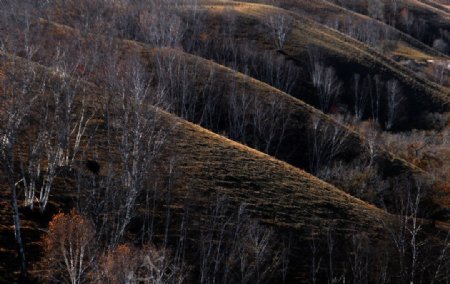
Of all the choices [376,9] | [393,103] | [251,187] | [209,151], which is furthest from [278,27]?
[376,9]

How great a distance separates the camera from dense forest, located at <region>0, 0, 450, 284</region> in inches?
1109

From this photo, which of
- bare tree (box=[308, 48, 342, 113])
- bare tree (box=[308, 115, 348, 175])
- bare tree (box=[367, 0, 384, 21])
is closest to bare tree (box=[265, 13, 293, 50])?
bare tree (box=[308, 48, 342, 113])

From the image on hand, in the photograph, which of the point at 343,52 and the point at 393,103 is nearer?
the point at 393,103

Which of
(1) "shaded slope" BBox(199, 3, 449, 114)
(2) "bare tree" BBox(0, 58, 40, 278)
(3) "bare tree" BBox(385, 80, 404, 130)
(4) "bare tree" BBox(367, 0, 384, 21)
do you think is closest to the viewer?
(2) "bare tree" BBox(0, 58, 40, 278)

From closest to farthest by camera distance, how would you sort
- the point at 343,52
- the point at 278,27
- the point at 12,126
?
the point at 12,126 < the point at 278,27 < the point at 343,52

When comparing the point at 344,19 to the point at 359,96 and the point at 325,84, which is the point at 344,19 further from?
the point at 325,84

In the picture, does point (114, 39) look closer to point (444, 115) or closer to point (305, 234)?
point (305, 234)

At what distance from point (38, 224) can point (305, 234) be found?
20663 millimetres

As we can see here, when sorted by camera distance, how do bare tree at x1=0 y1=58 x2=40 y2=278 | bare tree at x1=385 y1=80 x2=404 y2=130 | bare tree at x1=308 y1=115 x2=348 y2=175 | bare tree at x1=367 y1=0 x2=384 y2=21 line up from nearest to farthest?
1. bare tree at x1=0 y1=58 x2=40 y2=278
2. bare tree at x1=308 y1=115 x2=348 y2=175
3. bare tree at x1=385 y1=80 x2=404 y2=130
4. bare tree at x1=367 y1=0 x2=384 y2=21

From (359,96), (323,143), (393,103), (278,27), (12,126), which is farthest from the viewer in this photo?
(278,27)

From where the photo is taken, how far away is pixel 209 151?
46906 mm

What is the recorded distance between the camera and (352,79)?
306 ft

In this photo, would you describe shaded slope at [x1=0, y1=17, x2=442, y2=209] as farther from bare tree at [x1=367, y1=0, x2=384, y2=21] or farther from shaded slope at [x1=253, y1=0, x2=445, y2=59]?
bare tree at [x1=367, y1=0, x2=384, y2=21]

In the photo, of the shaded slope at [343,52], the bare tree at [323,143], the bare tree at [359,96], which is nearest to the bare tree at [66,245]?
the bare tree at [323,143]
